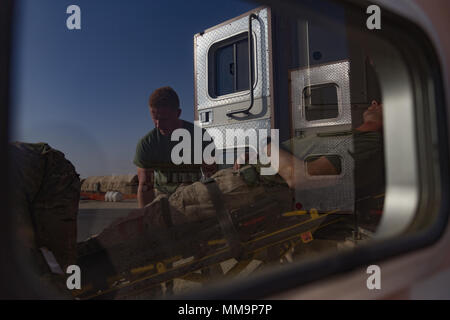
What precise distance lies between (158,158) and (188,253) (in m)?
0.71

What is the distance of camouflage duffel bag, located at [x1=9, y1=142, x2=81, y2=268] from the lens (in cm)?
139

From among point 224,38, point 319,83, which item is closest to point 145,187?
point 224,38

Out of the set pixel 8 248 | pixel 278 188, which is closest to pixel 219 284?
pixel 8 248

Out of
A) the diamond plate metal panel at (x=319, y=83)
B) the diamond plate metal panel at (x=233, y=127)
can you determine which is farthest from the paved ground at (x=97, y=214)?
the diamond plate metal panel at (x=319, y=83)

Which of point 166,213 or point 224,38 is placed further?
point 224,38

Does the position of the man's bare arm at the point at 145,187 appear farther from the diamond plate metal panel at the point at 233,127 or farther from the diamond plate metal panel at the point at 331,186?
the diamond plate metal panel at the point at 331,186

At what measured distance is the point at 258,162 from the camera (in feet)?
A: 7.52

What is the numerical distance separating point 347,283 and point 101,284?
1223 millimetres
